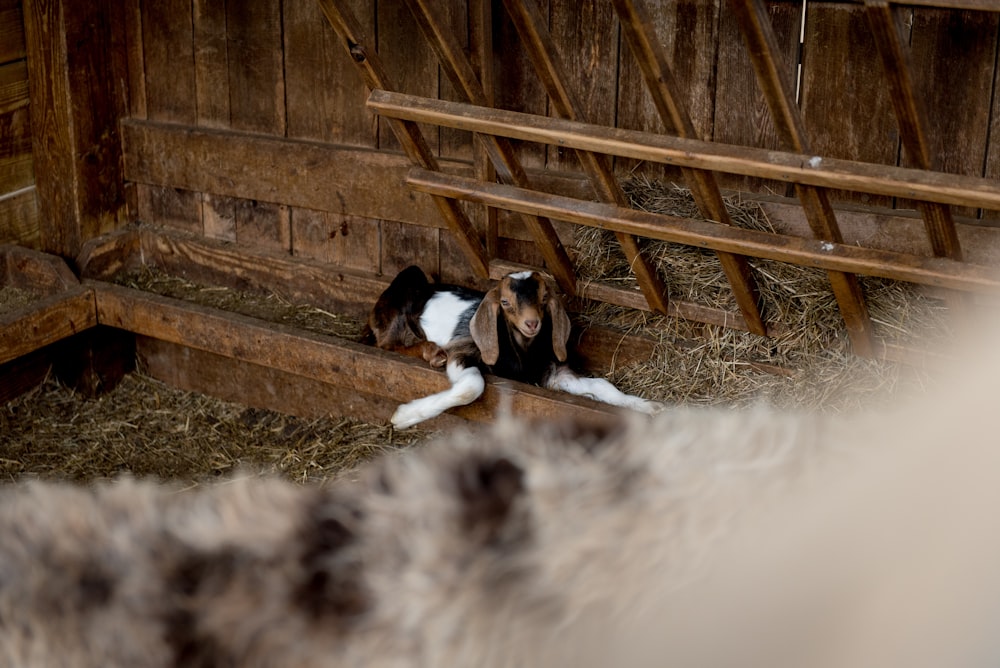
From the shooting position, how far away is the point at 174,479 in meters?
4.07

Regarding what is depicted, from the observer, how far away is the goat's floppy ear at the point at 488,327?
3992mm

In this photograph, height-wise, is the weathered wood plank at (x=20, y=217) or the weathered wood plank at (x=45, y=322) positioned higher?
the weathered wood plank at (x=20, y=217)

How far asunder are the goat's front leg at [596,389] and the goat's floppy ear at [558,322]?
0.44ft

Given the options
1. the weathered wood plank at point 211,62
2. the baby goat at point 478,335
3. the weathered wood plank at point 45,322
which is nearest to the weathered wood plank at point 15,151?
the weathered wood plank at point 45,322

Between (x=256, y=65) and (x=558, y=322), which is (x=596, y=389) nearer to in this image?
(x=558, y=322)

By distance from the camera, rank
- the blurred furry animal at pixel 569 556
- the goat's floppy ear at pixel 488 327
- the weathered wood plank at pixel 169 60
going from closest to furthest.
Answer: the blurred furry animal at pixel 569 556
the goat's floppy ear at pixel 488 327
the weathered wood plank at pixel 169 60

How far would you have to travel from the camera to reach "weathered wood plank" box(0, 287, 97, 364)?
4.15 metres

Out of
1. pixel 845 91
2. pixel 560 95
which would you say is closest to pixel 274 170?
pixel 560 95

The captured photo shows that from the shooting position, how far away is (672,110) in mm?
2963

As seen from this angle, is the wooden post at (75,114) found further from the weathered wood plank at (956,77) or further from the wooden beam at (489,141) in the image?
the weathered wood plank at (956,77)

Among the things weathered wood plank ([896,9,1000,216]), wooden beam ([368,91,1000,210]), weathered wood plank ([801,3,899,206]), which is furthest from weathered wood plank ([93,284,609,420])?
weathered wood plank ([896,9,1000,216])

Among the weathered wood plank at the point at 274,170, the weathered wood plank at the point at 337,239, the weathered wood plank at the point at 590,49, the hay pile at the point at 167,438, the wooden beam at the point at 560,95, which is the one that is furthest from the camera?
the weathered wood plank at the point at 337,239

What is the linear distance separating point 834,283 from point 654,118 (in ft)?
2.65

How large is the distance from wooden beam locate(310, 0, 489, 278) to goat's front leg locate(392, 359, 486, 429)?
1.18 ft
